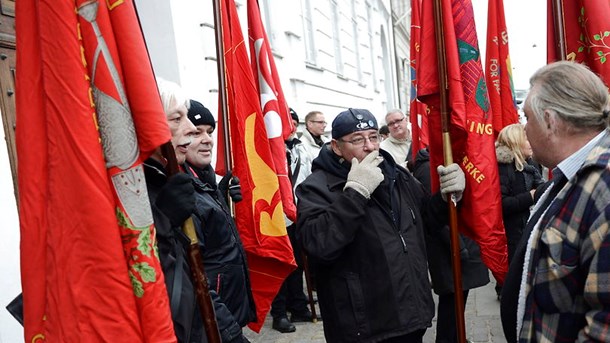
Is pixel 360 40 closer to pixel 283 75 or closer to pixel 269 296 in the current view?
pixel 283 75

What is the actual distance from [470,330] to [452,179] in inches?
104

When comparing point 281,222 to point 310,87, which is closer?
point 281,222

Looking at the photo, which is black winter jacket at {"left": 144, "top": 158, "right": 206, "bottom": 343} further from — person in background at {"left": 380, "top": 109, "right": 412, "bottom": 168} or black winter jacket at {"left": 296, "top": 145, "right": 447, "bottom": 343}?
person in background at {"left": 380, "top": 109, "right": 412, "bottom": 168}

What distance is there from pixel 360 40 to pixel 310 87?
7.28 meters

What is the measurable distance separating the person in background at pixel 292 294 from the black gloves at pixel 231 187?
1702 millimetres

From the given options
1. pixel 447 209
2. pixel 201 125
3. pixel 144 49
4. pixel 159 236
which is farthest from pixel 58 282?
pixel 447 209

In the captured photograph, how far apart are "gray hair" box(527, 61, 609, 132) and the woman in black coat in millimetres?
2952

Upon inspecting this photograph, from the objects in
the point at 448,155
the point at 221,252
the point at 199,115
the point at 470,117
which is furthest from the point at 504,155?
the point at 221,252

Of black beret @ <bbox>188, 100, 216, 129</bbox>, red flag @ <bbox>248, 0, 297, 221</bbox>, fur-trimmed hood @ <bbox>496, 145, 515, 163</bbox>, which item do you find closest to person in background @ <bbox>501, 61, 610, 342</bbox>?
black beret @ <bbox>188, 100, 216, 129</bbox>

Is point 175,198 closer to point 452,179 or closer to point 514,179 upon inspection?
point 452,179

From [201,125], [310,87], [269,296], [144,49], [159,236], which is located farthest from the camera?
[310,87]

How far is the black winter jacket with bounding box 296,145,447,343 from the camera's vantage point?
274 cm

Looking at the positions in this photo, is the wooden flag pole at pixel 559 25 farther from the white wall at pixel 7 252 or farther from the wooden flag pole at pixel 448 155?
the white wall at pixel 7 252

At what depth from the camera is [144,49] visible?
178 cm
